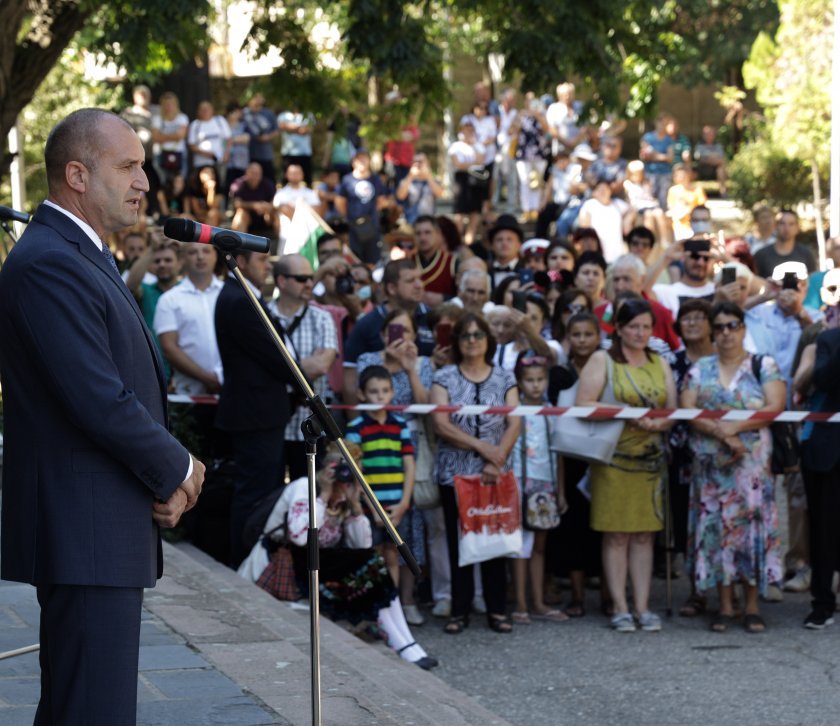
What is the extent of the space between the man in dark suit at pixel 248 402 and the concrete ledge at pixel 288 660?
909 millimetres

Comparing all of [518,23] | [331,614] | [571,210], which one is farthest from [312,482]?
[571,210]

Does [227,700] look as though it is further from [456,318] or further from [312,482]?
[456,318]

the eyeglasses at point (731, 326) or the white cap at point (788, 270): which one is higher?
the white cap at point (788, 270)

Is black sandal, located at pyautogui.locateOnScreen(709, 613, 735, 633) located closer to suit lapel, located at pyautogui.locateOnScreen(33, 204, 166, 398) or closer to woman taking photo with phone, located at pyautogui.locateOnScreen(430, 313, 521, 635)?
woman taking photo with phone, located at pyautogui.locateOnScreen(430, 313, 521, 635)

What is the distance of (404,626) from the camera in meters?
7.92

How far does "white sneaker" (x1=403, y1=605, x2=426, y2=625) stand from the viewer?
29.0ft

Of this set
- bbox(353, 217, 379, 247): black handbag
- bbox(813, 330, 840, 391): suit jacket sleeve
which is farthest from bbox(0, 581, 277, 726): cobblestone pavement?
bbox(353, 217, 379, 247): black handbag

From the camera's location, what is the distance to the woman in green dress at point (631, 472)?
8766 mm

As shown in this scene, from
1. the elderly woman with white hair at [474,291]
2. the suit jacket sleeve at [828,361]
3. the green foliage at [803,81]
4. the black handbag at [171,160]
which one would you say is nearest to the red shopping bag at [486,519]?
the suit jacket sleeve at [828,361]

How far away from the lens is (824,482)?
8.72m

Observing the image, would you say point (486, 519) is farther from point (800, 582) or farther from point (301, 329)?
point (800, 582)

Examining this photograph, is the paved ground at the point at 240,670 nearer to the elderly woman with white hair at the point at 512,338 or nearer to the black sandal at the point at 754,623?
the black sandal at the point at 754,623

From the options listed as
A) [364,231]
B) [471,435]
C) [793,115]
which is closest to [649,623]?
[471,435]

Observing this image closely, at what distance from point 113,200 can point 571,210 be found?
13393mm
